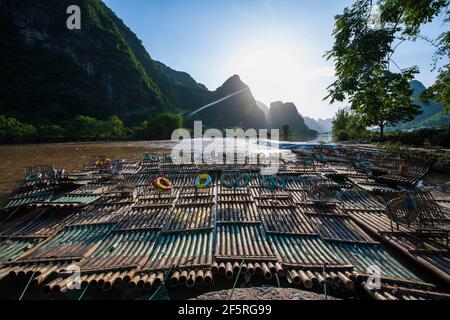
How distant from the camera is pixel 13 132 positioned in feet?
157

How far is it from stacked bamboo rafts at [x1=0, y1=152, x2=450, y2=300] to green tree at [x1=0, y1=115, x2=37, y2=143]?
55790 millimetres

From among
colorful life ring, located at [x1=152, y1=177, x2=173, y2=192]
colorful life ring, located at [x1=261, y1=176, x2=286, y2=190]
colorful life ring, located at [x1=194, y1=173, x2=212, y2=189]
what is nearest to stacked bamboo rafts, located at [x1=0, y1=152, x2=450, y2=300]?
colorful life ring, located at [x1=261, y1=176, x2=286, y2=190]

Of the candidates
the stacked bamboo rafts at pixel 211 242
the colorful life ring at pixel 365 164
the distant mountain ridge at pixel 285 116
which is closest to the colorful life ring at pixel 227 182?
the stacked bamboo rafts at pixel 211 242

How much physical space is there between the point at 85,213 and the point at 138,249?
12.4 feet

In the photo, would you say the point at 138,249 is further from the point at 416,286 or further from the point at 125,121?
the point at 125,121

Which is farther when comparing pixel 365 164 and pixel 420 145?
pixel 420 145

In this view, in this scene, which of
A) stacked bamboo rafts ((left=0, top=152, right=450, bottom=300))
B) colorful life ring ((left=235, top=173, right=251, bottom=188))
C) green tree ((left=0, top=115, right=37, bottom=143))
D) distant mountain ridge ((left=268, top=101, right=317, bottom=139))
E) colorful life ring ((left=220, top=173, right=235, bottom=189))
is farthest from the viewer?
distant mountain ridge ((left=268, top=101, right=317, bottom=139))

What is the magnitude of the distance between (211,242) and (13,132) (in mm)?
65205

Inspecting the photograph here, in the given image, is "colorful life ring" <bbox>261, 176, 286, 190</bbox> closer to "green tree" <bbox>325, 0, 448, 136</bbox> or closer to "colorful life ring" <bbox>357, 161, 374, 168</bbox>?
"green tree" <bbox>325, 0, 448, 136</bbox>

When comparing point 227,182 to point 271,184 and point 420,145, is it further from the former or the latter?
point 420,145

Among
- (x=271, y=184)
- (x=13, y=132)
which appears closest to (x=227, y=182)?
(x=271, y=184)

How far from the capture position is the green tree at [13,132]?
154 feet

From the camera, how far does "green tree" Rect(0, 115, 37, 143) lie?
4694 cm

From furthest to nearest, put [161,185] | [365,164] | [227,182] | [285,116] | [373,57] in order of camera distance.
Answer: [285,116] → [365,164] → [227,182] → [161,185] → [373,57]
